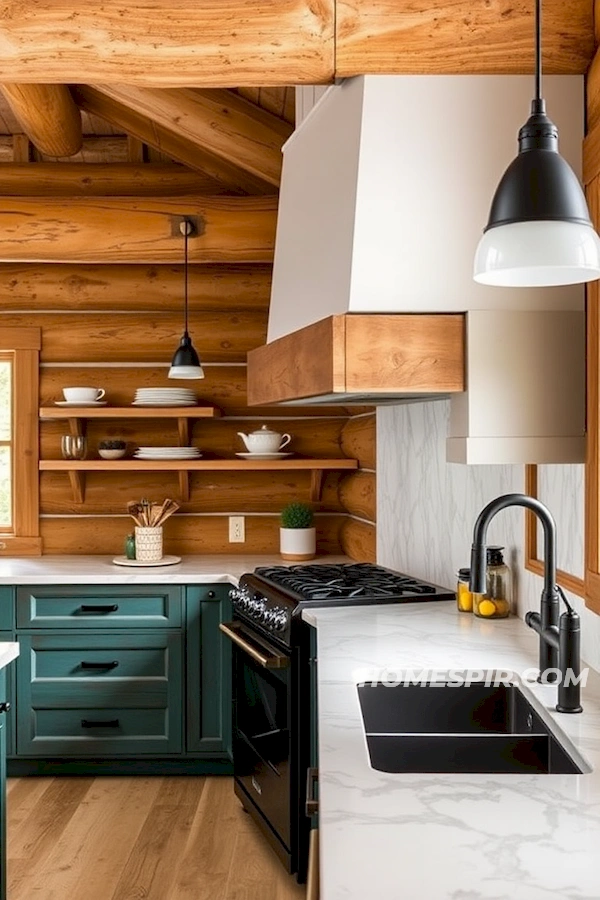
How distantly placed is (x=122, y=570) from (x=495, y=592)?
1856 millimetres

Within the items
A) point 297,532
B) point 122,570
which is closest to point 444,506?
point 297,532

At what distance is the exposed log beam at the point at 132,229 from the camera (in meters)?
4.23

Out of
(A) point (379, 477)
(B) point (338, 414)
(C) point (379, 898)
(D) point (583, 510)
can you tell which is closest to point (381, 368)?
(D) point (583, 510)

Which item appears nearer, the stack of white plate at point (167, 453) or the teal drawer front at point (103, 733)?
the teal drawer front at point (103, 733)

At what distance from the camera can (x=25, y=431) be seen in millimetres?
4820

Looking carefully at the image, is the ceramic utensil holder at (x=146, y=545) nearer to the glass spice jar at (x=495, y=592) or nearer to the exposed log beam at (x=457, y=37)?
the glass spice jar at (x=495, y=592)

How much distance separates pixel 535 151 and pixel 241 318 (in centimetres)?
339

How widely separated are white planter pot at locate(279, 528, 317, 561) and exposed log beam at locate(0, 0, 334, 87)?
2.43 m

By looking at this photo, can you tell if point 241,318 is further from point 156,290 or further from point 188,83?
point 188,83

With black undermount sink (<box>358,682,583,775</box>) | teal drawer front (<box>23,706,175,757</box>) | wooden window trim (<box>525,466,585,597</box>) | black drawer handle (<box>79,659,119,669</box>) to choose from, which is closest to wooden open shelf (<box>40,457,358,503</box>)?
black drawer handle (<box>79,659,119,669</box>)

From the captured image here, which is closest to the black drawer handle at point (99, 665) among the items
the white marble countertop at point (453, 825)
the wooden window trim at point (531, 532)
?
the wooden window trim at point (531, 532)

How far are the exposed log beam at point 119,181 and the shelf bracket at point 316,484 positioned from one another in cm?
143

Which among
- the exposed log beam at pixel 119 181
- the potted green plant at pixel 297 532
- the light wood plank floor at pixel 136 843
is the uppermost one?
the exposed log beam at pixel 119 181

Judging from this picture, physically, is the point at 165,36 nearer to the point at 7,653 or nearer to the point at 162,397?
the point at 7,653
